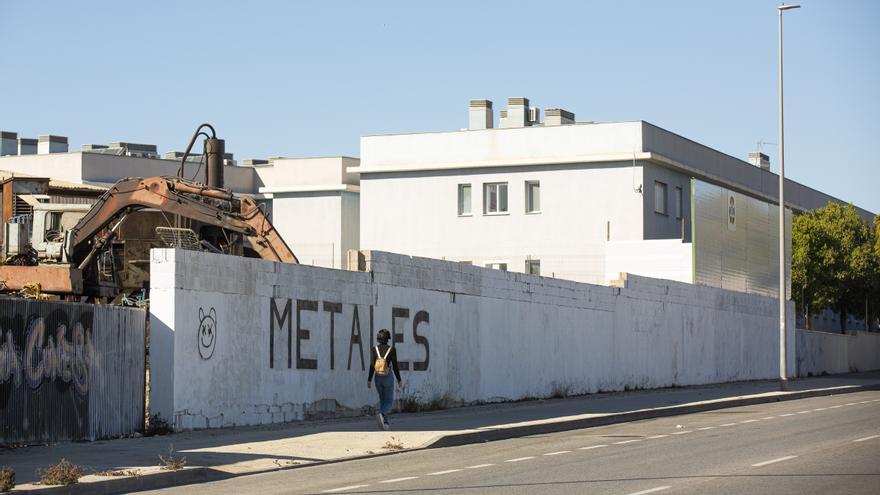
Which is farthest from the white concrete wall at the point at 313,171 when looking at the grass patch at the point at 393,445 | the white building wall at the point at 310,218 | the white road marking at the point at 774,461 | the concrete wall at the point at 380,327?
the white road marking at the point at 774,461

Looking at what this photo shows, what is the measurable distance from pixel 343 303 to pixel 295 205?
44.5 metres

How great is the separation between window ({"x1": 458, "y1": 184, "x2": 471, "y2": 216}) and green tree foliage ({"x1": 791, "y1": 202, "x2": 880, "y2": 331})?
63.5ft

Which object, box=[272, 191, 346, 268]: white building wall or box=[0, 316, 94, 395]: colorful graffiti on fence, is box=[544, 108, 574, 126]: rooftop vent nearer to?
box=[272, 191, 346, 268]: white building wall

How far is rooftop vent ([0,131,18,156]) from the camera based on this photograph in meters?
77.2

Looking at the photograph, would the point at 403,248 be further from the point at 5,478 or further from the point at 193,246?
the point at 5,478

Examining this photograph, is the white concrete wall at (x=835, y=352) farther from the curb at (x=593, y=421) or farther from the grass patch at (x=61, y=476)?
the grass patch at (x=61, y=476)

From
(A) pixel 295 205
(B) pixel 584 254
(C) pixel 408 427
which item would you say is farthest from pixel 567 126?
Result: (C) pixel 408 427

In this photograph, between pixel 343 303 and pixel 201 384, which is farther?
pixel 343 303

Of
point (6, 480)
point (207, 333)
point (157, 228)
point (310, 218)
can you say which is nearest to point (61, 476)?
point (6, 480)

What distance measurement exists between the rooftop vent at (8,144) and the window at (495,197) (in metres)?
32.3

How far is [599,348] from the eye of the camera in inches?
1457

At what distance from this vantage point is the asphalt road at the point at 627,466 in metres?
14.6

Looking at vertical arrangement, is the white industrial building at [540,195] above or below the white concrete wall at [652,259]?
above

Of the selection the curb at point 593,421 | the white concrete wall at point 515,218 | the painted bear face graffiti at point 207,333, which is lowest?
the curb at point 593,421
